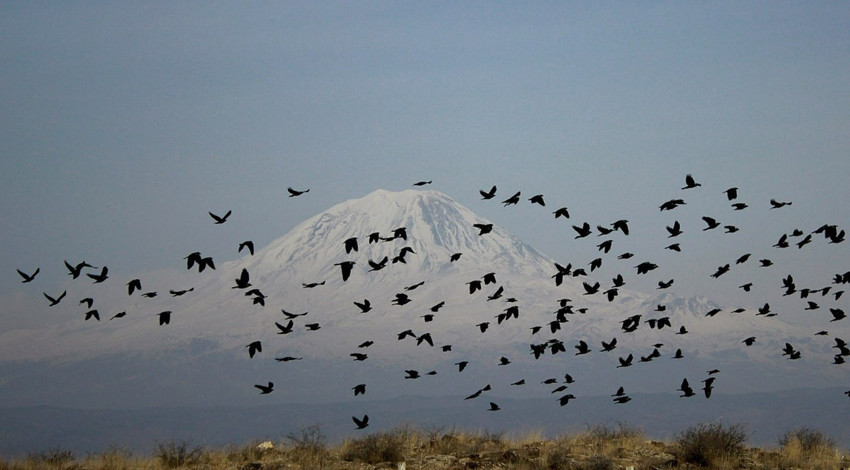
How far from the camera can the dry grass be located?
31.2m

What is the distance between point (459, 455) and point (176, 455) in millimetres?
8760

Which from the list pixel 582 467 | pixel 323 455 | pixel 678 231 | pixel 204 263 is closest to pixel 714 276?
pixel 678 231

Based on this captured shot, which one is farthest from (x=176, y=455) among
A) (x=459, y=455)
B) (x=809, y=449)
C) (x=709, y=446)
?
(x=809, y=449)

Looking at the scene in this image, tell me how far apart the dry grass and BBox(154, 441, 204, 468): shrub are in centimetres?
3

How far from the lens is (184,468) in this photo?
102ft

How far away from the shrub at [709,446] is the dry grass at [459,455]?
0.03m

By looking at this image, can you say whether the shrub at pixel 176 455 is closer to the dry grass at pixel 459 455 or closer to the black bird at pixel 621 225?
the dry grass at pixel 459 455

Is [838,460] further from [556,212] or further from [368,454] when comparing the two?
[368,454]

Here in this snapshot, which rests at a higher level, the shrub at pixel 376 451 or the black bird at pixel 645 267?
the black bird at pixel 645 267

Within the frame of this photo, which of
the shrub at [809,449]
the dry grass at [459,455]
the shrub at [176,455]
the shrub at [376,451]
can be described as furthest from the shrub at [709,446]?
the shrub at [176,455]

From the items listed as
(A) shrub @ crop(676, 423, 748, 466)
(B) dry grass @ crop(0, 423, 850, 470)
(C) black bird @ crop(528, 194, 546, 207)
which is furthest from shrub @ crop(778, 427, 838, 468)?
(C) black bird @ crop(528, 194, 546, 207)

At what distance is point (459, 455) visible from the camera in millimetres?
32688

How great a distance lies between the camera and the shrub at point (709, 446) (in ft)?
108

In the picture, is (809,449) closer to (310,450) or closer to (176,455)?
(310,450)
